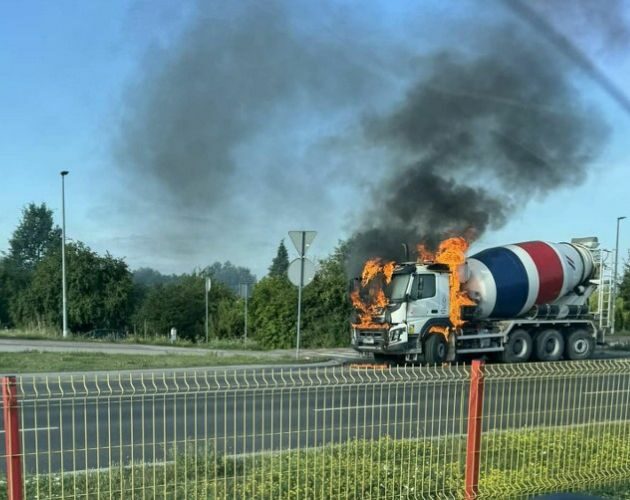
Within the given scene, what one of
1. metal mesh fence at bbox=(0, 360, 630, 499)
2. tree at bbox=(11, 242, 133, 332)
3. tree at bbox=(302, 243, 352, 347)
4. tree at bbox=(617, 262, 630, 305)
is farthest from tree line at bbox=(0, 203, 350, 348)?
metal mesh fence at bbox=(0, 360, 630, 499)

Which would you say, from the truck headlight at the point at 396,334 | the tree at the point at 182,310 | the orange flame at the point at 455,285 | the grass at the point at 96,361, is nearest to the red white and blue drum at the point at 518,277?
the orange flame at the point at 455,285

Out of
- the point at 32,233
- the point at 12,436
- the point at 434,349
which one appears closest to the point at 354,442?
the point at 12,436

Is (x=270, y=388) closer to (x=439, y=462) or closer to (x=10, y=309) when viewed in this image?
(x=439, y=462)

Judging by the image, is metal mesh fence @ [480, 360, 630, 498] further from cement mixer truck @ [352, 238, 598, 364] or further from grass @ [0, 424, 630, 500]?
cement mixer truck @ [352, 238, 598, 364]

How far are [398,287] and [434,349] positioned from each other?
175cm

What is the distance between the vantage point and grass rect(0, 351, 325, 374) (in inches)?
589

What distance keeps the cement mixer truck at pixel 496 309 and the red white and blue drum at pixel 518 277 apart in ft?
0.08

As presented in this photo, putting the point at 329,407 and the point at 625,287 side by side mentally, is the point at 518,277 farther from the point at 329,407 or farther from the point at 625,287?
the point at 625,287

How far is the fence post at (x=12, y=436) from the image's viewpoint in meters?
3.73

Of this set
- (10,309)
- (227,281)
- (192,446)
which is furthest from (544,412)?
(10,309)

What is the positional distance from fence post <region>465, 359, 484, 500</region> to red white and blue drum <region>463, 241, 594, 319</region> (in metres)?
13.1

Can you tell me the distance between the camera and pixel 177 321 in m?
38.9

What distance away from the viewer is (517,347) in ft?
61.6

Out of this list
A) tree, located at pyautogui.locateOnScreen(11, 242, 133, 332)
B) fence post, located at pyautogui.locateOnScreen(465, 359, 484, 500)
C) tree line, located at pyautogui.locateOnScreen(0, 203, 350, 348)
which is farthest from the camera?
tree, located at pyautogui.locateOnScreen(11, 242, 133, 332)
